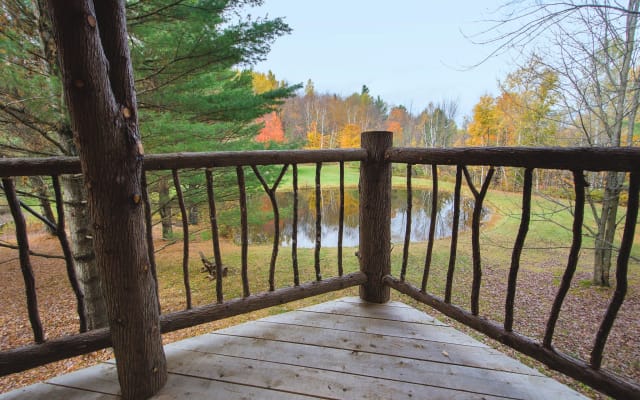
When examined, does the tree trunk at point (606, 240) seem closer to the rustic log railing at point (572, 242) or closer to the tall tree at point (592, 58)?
the tall tree at point (592, 58)

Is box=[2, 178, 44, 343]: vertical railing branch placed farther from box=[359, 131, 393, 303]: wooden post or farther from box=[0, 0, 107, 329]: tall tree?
box=[0, 0, 107, 329]: tall tree

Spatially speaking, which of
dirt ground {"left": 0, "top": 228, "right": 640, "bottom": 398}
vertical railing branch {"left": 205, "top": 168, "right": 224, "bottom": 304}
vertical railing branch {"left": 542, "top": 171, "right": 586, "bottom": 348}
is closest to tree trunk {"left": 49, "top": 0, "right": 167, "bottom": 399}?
vertical railing branch {"left": 205, "top": 168, "right": 224, "bottom": 304}

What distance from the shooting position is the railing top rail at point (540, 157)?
98cm

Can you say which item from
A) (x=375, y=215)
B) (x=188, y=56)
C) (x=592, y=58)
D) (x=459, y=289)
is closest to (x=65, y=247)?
(x=375, y=215)

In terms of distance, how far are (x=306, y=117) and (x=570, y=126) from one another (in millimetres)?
15887

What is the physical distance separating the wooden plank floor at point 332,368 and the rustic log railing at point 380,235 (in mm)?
144

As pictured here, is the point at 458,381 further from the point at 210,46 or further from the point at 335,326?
the point at 210,46

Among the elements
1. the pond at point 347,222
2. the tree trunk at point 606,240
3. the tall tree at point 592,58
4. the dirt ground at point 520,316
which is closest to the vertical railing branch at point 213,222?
the tall tree at point 592,58

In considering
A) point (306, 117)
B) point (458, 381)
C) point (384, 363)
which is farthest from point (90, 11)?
point (306, 117)

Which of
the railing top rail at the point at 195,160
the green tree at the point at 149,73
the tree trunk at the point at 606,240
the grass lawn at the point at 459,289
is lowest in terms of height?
the grass lawn at the point at 459,289

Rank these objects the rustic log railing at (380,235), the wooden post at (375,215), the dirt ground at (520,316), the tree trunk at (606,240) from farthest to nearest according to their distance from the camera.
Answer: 1. the tree trunk at (606,240)
2. the dirt ground at (520,316)
3. the wooden post at (375,215)
4. the rustic log railing at (380,235)

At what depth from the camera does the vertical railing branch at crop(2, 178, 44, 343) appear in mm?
1187

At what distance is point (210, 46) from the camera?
3322 millimetres

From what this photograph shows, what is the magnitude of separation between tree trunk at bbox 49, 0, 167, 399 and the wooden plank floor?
9.6 inches
